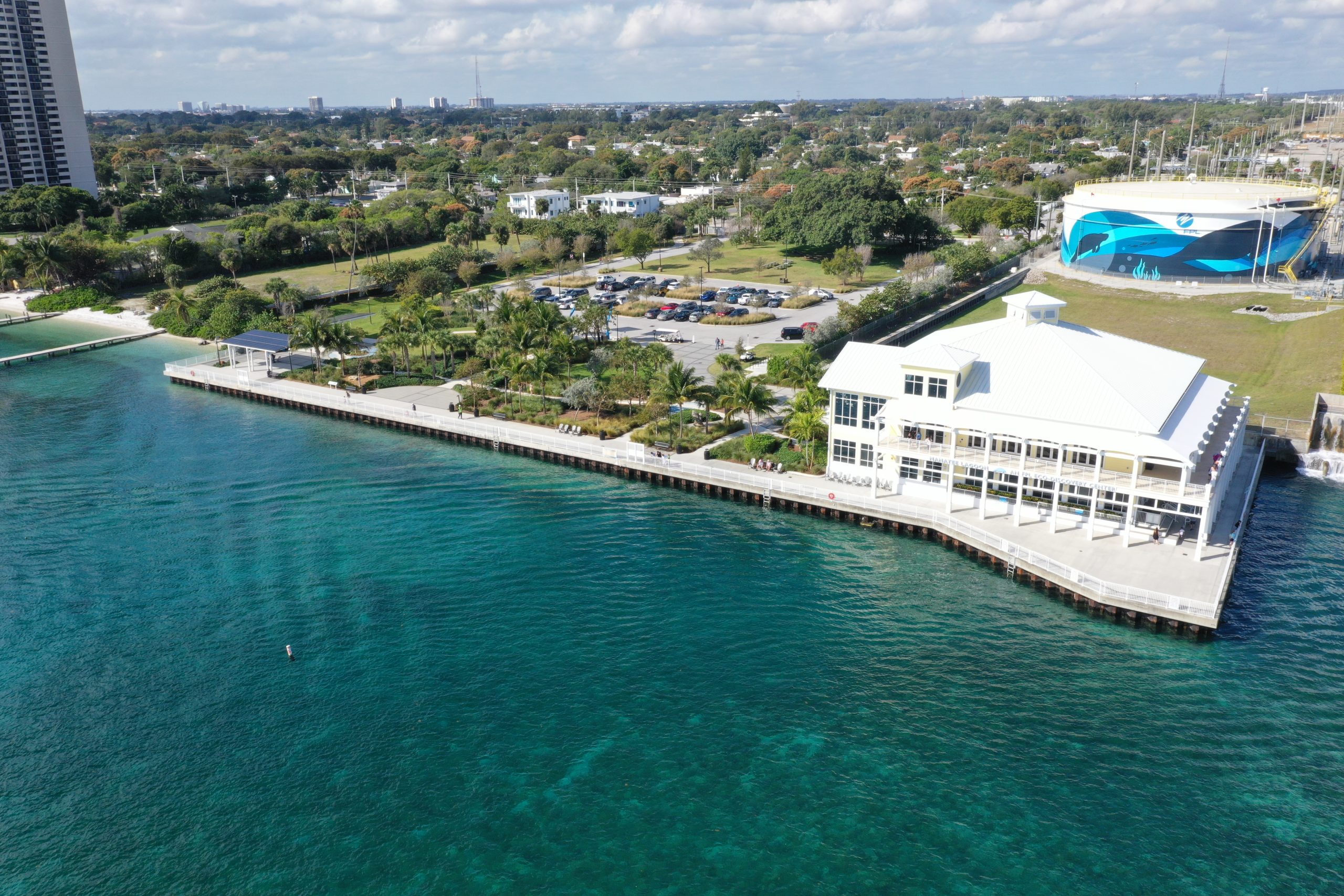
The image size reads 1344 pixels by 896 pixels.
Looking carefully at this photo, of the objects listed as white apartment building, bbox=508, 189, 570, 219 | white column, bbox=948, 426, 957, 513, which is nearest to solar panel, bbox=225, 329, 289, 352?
white column, bbox=948, 426, 957, 513

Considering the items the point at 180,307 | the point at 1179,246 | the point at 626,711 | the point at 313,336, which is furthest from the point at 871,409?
the point at 180,307

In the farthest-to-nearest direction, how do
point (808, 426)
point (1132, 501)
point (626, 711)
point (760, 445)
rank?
point (760, 445)
point (808, 426)
point (1132, 501)
point (626, 711)

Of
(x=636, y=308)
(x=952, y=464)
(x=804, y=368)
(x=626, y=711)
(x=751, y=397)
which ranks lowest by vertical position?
(x=626, y=711)

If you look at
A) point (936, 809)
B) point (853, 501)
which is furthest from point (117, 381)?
point (936, 809)

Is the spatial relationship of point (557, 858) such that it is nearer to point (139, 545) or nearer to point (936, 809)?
point (936, 809)

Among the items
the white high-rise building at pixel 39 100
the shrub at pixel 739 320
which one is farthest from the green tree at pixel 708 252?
the white high-rise building at pixel 39 100

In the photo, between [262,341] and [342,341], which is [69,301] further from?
[342,341]

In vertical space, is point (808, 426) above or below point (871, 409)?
below
